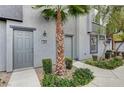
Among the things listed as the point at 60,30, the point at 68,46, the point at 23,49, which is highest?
the point at 60,30

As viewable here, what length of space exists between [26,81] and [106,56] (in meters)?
11.2

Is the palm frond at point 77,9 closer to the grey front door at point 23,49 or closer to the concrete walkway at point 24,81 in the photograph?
the grey front door at point 23,49

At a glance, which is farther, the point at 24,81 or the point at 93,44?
the point at 93,44

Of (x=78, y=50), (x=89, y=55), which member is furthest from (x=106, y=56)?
(x=78, y=50)

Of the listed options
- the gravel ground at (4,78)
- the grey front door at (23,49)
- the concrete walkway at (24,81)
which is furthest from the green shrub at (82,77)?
the grey front door at (23,49)

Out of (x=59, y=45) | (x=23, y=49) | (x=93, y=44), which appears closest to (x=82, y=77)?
(x=59, y=45)

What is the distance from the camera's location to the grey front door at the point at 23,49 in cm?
1104

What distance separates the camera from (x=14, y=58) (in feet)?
35.9

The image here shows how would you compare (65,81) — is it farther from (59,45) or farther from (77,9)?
(77,9)

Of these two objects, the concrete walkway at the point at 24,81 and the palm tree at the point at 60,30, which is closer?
the concrete walkway at the point at 24,81

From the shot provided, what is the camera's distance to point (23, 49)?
1146 cm

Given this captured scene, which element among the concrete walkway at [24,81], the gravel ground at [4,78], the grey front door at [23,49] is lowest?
the concrete walkway at [24,81]

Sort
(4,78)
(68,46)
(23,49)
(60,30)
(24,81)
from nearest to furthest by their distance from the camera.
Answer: (24,81) → (4,78) → (60,30) → (23,49) → (68,46)
